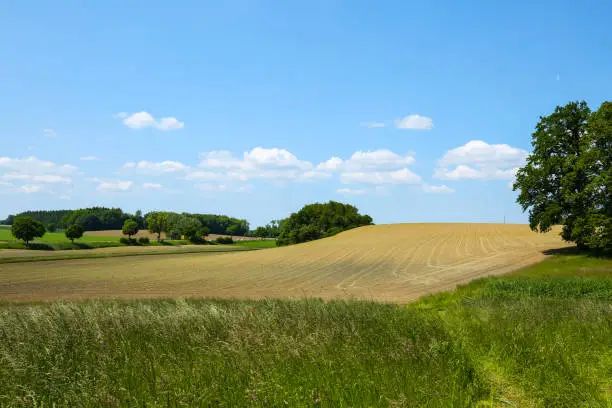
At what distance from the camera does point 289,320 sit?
10773 millimetres

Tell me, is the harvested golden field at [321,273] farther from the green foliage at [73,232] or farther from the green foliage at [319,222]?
the green foliage at [73,232]

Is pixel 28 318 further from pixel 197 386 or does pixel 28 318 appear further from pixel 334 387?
pixel 334 387

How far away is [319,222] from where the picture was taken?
12156 cm

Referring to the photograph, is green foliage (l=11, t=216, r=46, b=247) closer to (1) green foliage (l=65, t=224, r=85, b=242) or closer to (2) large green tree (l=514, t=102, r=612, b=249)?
(1) green foliage (l=65, t=224, r=85, b=242)

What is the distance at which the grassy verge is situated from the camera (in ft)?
21.2

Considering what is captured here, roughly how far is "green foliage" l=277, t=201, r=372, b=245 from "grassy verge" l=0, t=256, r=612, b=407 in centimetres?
10159

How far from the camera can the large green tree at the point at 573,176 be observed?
3553 centimetres

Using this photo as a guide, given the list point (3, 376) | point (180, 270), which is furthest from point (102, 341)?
point (180, 270)

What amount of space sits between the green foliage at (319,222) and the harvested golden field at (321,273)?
154 feet

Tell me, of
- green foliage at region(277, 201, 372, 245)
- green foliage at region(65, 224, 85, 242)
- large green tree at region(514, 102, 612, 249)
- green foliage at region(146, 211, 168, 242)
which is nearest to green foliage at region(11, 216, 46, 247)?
green foliage at region(65, 224, 85, 242)

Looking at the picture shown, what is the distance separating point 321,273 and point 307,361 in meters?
33.6

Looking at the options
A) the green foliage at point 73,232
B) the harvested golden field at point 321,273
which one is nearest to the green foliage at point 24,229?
the green foliage at point 73,232

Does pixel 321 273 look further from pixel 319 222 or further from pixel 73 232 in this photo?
pixel 73 232

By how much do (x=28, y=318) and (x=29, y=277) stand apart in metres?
34.2
